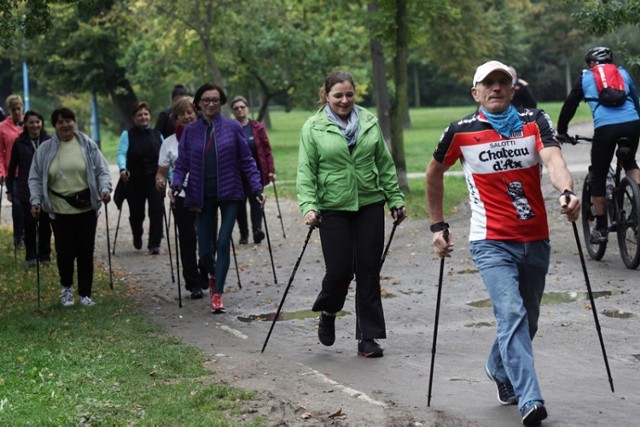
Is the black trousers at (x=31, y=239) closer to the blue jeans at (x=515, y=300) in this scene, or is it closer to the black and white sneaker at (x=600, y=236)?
the black and white sneaker at (x=600, y=236)

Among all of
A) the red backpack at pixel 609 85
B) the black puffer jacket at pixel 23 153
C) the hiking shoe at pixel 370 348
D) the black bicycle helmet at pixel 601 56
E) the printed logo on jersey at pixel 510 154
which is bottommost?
the hiking shoe at pixel 370 348

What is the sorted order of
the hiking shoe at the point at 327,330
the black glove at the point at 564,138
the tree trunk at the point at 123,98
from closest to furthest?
the hiking shoe at the point at 327,330 < the black glove at the point at 564,138 < the tree trunk at the point at 123,98

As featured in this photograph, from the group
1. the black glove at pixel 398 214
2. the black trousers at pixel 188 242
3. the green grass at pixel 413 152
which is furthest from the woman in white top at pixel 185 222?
the green grass at pixel 413 152

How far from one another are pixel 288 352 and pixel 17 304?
159 inches

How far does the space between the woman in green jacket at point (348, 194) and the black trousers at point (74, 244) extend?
149 inches

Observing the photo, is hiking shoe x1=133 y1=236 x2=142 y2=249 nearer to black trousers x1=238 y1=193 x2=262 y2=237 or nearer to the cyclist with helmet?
black trousers x1=238 y1=193 x2=262 y2=237

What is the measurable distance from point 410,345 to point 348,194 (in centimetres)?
137

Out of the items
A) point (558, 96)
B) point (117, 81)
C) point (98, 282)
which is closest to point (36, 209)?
point (98, 282)

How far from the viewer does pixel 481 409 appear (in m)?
6.92

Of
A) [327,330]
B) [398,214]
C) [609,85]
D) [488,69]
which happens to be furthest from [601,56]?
[488,69]

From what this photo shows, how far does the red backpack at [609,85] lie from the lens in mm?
12188

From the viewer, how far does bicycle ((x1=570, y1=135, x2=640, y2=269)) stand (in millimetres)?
12125

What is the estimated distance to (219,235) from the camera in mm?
11133

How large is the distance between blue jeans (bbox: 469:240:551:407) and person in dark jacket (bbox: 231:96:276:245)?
934 centimetres
